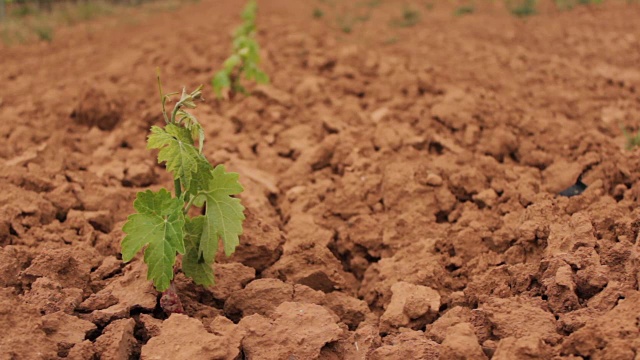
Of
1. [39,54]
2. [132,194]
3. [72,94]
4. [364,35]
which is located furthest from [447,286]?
[39,54]

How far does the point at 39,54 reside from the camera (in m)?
6.32

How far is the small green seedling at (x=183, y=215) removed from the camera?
2408 millimetres

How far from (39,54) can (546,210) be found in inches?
197

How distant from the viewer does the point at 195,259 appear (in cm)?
264

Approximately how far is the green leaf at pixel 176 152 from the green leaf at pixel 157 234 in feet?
0.40

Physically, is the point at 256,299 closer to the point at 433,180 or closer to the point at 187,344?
the point at 187,344

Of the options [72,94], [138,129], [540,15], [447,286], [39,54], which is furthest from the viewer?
[540,15]

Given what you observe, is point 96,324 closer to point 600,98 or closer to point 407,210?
point 407,210

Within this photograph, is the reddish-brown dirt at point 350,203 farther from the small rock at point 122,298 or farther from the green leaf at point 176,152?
the green leaf at point 176,152

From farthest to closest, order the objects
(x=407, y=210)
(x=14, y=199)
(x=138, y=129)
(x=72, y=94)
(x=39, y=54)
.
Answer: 1. (x=39, y=54)
2. (x=72, y=94)
3. (x=138, y=129)
4. (x=407, y=210)
5. (x=14, y=199)

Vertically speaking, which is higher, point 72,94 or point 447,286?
point 72,94

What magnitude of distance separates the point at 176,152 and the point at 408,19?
19.2ft

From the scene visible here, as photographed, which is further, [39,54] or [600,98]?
[39,54]

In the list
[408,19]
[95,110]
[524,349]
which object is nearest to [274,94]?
[95,110]
